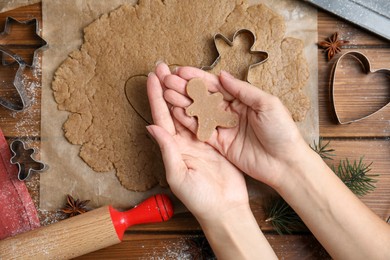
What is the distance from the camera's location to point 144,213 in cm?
155

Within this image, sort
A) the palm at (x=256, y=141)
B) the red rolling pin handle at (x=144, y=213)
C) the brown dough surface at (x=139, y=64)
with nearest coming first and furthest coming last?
the palm at (x=256, y=141) < the red rolling pin handle at (x=144, y=213) < the brown dough surface at (x=139, y=64)

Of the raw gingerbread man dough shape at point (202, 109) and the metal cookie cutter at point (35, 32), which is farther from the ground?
the metal cookie cutter at point (35, 32)

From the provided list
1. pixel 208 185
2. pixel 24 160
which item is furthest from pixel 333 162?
pixel 24 160

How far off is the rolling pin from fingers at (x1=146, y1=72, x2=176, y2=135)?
1.18 feet

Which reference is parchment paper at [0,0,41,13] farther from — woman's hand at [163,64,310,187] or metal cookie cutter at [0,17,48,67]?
woman's hand at [163,64,310,187]

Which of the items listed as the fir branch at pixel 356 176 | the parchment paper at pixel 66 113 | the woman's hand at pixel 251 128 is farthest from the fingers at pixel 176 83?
the fir branch at pixel 356 176

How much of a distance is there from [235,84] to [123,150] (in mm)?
508

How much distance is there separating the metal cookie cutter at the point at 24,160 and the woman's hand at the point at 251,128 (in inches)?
22.2

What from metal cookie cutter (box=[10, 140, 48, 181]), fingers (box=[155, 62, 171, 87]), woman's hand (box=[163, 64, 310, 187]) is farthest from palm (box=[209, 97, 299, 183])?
metal cookie cutter (box=[10, 140, 48, 181])

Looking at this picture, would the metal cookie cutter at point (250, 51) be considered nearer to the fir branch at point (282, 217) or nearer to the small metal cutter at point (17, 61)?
the fir branch at point (282, 217)

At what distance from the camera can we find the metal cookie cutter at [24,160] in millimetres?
1636

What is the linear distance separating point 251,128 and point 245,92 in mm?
143

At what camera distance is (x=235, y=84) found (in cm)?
149

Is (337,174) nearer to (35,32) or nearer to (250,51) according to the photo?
(250,51)
